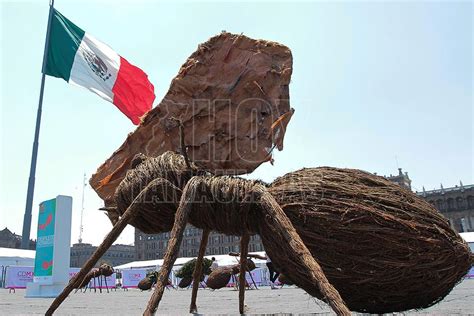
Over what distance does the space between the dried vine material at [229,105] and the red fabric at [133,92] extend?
213 inches

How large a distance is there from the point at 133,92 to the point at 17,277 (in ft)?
77.8

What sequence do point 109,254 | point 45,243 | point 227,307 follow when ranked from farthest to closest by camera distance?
1. point 109,254
2. point 45,243
3. point 227,307

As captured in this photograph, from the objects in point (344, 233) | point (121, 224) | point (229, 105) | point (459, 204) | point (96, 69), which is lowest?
point (344, 233)

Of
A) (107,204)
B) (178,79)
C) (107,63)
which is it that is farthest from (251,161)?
(107,63)

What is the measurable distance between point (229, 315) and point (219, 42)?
12.3 feet

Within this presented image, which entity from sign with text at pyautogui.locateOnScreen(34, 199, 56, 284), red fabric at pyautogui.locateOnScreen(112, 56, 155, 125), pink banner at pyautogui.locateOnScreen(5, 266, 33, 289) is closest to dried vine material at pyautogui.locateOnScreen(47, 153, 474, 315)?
red fabric at pyautogui.locateOnScreen(112, 56, 155, 125)

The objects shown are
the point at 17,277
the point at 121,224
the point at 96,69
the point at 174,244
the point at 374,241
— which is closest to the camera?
the point at 374,241

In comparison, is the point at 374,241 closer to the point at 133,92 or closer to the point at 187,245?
the point at 133,92

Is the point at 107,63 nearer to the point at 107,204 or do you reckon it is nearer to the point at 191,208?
the point at 107,204

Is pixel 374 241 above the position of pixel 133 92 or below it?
below

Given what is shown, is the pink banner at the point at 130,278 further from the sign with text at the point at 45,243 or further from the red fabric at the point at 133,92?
the red fabric at the point at 133,92

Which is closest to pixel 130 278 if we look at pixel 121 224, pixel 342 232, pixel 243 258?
pixel 243 258

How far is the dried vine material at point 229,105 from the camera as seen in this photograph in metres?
5.35

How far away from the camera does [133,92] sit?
40.9ft
